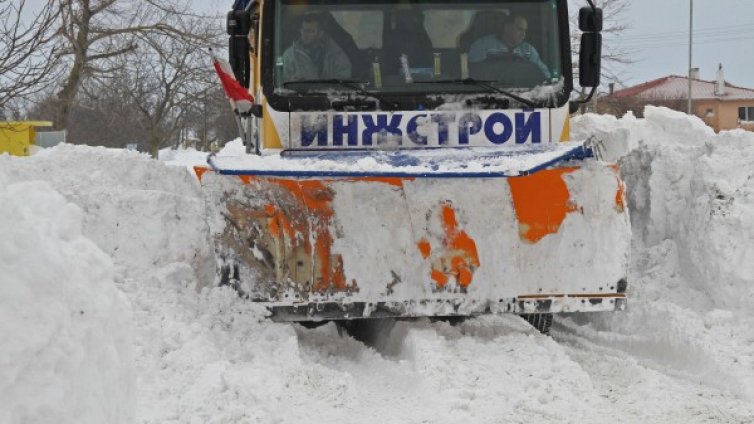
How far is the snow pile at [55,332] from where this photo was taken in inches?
83.4

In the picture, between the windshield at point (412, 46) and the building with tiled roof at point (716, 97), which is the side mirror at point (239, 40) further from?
the building with tiled roof at point (716, 97)

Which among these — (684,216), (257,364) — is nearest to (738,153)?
(684,216)

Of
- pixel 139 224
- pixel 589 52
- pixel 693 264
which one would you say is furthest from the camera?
pixel 693 264

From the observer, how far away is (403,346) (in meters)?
5.32

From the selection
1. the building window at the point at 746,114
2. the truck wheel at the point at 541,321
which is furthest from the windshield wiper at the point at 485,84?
the building window at the point at 746,114

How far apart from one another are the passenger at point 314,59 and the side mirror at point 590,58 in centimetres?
171

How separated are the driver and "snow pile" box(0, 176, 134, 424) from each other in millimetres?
4258

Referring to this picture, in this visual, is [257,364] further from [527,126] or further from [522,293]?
[527,126]

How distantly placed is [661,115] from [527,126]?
5.91 m

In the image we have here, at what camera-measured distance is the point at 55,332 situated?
2.25m

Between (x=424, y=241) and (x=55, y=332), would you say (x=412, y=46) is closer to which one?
(x=424, y=241)

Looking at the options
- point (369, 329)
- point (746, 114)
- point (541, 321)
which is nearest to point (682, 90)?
point (746, 114)

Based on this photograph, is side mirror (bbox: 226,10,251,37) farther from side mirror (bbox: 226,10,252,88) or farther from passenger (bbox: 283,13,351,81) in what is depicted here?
passenger (bbox: 283,13,351,81)

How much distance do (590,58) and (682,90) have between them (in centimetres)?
6444
